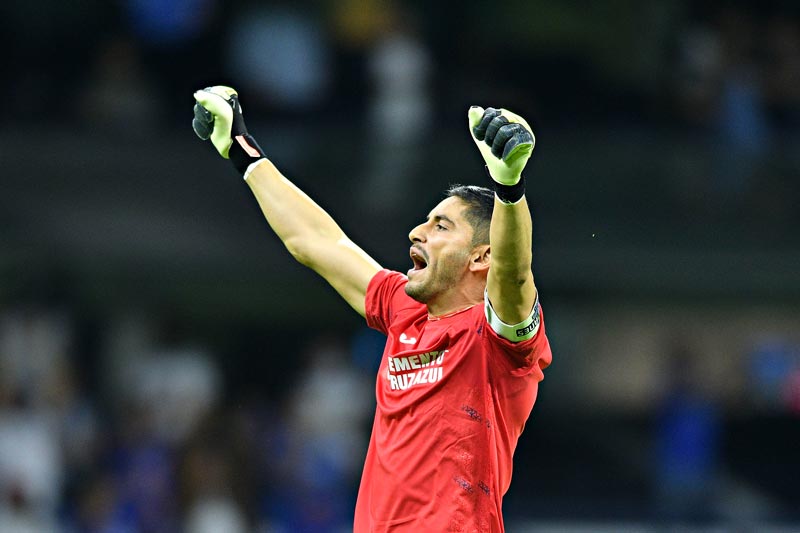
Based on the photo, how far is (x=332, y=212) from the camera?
11453mm

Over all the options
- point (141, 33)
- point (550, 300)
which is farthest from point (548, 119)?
point (141, 33)

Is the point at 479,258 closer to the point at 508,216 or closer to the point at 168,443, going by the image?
the point at 508,216

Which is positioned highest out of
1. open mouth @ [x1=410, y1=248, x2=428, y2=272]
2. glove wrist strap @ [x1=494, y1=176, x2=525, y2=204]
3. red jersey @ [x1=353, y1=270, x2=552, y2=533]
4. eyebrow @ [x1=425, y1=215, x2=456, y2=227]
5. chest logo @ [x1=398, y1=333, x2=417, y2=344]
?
eyebrow @ [x1=425, y1=215, x2=456, y2=227]

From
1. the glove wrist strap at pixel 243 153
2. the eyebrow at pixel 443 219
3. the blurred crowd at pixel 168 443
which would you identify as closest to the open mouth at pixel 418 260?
the eyebrow at pixel 443 219

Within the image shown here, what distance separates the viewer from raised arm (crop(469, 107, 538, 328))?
4375 mm

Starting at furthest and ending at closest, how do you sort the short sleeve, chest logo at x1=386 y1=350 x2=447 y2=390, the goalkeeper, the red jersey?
the short sleeve < chest logo at x1=386 y1=350 x2=447 y2=390 < the red jersey < the goalkeeper

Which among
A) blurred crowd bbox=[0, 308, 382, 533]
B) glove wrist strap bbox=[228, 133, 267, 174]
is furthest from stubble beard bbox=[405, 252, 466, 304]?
blurred crowd bbox=[0, 308, 382, 533]

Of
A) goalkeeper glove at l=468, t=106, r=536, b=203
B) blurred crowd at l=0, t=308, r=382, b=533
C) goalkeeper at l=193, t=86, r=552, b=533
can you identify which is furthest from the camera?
blurred crowd at l=0, t=308, r=382, b=533

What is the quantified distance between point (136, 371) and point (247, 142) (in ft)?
23.1

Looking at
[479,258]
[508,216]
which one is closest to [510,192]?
[508,216]

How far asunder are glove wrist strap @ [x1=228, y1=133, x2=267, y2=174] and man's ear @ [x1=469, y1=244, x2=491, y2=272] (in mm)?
1165

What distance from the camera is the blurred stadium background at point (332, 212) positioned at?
11.0 meters

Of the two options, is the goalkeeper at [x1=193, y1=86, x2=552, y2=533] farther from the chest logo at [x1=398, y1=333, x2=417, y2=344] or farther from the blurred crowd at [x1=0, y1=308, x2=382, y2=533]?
the blurred crowd at [x1=0, y1=308, x2=382, y2=533]

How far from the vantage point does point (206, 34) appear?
12695mm
